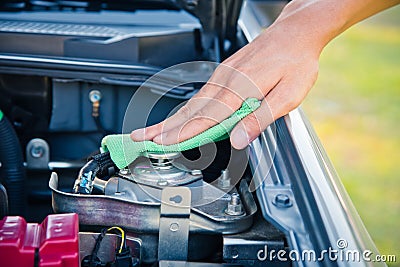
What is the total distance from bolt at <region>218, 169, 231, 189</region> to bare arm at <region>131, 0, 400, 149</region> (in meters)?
0.07

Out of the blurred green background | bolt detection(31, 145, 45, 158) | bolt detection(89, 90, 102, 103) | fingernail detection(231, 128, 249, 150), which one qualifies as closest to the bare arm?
fingernail detection(231, 128, 249, 150)

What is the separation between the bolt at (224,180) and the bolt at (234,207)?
104 millimetres

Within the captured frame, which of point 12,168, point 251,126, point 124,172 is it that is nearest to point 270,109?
point 251,126

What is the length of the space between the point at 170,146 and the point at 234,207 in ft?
0.59

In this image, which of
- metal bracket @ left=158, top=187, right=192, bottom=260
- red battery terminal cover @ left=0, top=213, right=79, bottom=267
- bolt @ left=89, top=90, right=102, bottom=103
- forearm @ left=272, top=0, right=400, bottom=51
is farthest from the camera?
bolt @ left=89, top=90, right=102, bottom=103

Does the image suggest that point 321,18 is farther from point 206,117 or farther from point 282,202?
point 282,202

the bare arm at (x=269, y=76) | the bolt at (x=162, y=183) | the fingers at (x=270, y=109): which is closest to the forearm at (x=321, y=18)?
the bare arm at (x=269, y=76)

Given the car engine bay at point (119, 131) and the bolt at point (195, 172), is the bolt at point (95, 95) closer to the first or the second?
the car engine bay at point (119, 131)

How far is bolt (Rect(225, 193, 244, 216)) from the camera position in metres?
1.15

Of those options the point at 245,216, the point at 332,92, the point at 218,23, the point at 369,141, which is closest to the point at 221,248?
the point at 245,216

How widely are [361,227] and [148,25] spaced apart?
45.9 inches

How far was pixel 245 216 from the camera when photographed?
3.70ft

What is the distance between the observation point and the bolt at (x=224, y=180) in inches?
50.1

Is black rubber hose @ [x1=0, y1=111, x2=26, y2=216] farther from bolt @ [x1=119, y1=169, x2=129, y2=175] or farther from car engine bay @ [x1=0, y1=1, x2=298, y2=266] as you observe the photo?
bolt @ [x1=119, y1=169, x2=129, y2=175]
